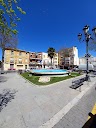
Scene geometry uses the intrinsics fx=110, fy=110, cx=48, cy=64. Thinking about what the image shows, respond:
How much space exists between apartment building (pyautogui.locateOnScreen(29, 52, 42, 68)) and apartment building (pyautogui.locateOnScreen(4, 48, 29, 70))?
4.80 meters

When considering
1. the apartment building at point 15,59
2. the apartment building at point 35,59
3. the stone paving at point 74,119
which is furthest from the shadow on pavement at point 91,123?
the apartment building at point 35,59

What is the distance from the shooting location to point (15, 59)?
182 feet

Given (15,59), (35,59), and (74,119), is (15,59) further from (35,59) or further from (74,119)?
(74,119)

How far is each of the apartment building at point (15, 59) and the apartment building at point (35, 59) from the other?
480cm

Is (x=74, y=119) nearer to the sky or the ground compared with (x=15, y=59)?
nearer to the ground

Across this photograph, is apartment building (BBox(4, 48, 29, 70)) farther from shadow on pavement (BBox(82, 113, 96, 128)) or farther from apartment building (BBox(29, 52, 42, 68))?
shadow on pavement (BBox(82, 113, 96, 128))

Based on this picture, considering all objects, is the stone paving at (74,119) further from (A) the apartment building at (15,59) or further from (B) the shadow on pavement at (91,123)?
(A) the apartment building at (15,59)

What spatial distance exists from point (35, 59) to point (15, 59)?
1441 cm

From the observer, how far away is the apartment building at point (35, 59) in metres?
64.7

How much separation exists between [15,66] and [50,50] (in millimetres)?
19680

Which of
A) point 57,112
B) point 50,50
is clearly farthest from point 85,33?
point 50,50

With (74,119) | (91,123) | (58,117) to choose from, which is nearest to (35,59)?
(58,117)

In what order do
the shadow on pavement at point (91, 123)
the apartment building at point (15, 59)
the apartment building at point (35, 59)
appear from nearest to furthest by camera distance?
the shadow on pavement at point (91, 123)
the apartment building at point (15, 59)
the apartment building at point (35, 59)

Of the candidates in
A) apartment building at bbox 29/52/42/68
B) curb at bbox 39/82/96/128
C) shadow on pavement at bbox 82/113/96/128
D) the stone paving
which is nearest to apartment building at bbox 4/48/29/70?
apartment building at bbox 29/52/42/68
